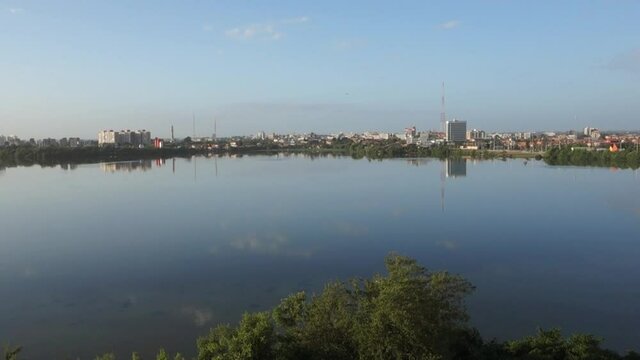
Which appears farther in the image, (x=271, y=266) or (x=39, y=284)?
(x=271, y=266)

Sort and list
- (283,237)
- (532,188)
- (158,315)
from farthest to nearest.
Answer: (532,188) < (283,237) < (158,315)

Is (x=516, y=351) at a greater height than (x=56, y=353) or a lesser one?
greater

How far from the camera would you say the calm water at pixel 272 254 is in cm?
497

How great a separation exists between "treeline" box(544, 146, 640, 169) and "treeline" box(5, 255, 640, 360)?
22745mm

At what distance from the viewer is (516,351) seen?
3.58m

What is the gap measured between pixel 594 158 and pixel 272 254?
2294 centimetres

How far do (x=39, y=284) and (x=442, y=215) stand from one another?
722 centimetres

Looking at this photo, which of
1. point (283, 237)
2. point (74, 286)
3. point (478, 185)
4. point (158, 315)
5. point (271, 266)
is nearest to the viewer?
point (158, 315)

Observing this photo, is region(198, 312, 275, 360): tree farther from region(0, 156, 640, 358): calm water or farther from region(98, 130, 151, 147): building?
region(98, 130, 151, 147): building

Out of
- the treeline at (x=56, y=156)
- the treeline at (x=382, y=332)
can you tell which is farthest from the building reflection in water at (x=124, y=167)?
the treeline at (x=382, y=332)

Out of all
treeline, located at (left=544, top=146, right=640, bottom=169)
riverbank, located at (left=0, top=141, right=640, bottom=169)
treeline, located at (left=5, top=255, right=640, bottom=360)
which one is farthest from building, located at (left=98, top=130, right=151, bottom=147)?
treeline, located at (left=5, top=255, right=640, bottom=360)

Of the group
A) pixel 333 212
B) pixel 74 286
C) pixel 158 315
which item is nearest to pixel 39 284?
pixel 74 286

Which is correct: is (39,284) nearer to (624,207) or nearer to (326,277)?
(326,277)

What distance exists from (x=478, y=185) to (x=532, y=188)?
1613mm
